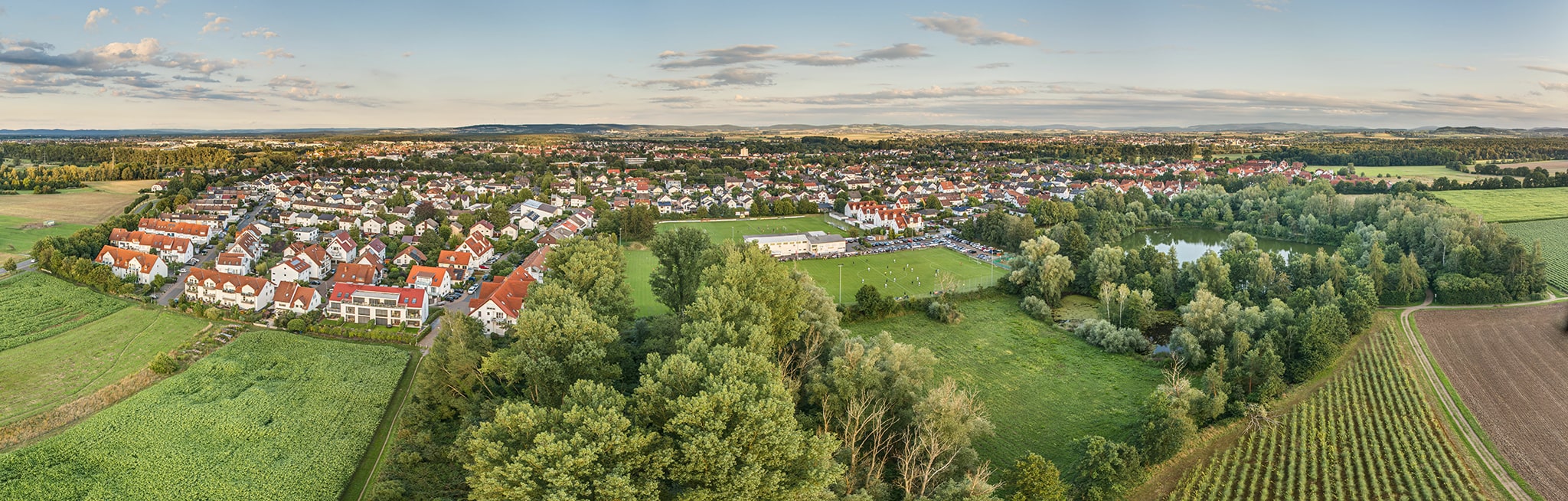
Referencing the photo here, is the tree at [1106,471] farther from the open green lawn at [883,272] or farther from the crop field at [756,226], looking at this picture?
the crop field at [756,226]

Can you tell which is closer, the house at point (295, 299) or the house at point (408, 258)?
Result: the house at point (295, 299)

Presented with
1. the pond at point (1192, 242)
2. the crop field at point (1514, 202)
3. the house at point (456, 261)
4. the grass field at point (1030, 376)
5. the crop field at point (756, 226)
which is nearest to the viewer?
the grass field at point (1030, 376)

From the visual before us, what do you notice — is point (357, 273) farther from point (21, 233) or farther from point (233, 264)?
point (21, 233)

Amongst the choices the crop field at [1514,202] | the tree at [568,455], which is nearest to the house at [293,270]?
the tree at [568,455]

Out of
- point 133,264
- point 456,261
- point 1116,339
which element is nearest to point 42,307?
point 133,264

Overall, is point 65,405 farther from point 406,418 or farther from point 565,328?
point 565,328

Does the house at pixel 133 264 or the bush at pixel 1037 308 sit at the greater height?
the house at pixel 133 264
